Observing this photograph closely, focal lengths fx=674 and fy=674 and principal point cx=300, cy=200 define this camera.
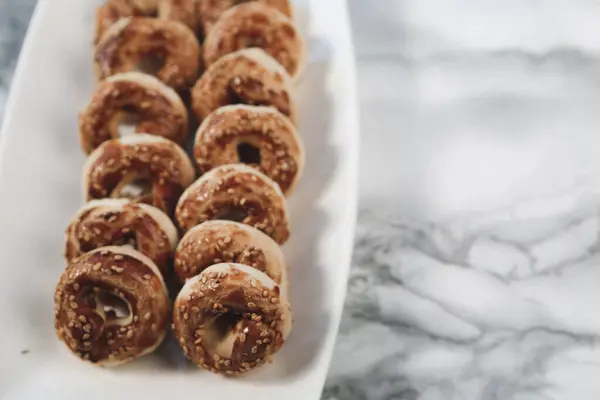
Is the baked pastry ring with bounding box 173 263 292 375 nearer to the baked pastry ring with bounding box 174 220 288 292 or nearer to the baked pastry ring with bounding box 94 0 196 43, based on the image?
the baked pastry ring with bounding box 174 220 288 292

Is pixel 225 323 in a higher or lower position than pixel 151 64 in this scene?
lower

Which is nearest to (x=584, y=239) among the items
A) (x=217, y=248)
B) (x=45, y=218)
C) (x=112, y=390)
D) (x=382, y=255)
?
(x=382, y=255)

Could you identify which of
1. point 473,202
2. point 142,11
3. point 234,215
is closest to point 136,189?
point 234,215

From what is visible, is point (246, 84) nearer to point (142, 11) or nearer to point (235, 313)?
point (142, 11)

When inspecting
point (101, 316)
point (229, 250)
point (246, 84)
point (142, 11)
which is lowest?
point (101, 316)

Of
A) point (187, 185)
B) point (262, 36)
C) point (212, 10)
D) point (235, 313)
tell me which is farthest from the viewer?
point (212, 10)

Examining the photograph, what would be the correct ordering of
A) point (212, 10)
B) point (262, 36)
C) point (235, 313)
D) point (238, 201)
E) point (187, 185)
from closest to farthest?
point (235, 313) < point (238, 201) < point (187, 185) < point (262, 36) < point (212, 10)

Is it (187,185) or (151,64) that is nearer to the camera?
(187,185)

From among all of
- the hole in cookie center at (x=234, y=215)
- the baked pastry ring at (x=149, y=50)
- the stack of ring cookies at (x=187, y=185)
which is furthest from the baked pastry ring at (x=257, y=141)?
the baked pastry ring at (x=149, y=50)
